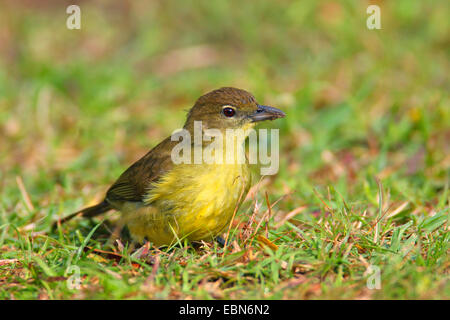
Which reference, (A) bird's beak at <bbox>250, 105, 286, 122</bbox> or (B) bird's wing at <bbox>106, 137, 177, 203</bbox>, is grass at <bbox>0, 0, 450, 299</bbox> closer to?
(B) bird's wing at <bbox>106, 137, 177, 203</bbox>

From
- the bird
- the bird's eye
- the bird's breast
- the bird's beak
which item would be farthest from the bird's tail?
the bird's beak

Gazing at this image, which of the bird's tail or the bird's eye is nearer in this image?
the bird's eye

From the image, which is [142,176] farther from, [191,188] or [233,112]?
[233,112]

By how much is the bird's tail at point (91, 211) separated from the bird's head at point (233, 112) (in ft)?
3.85

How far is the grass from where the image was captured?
3895mm

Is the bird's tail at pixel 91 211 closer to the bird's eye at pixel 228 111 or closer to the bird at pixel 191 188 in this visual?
the bird at pixel 191 188

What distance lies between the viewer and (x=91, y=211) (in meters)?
5.29

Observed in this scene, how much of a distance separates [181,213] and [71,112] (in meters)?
3.76

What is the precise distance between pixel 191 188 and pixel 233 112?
77cm

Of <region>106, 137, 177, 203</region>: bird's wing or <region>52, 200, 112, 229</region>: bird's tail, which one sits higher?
<region>106, 137, 177, 203</region>: bird's wing

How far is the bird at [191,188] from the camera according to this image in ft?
14.4

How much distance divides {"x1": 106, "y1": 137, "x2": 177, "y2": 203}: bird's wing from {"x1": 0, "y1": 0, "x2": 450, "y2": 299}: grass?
1.33ft

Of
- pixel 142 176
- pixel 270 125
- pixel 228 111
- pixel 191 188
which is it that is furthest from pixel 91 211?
pixel 270 125
